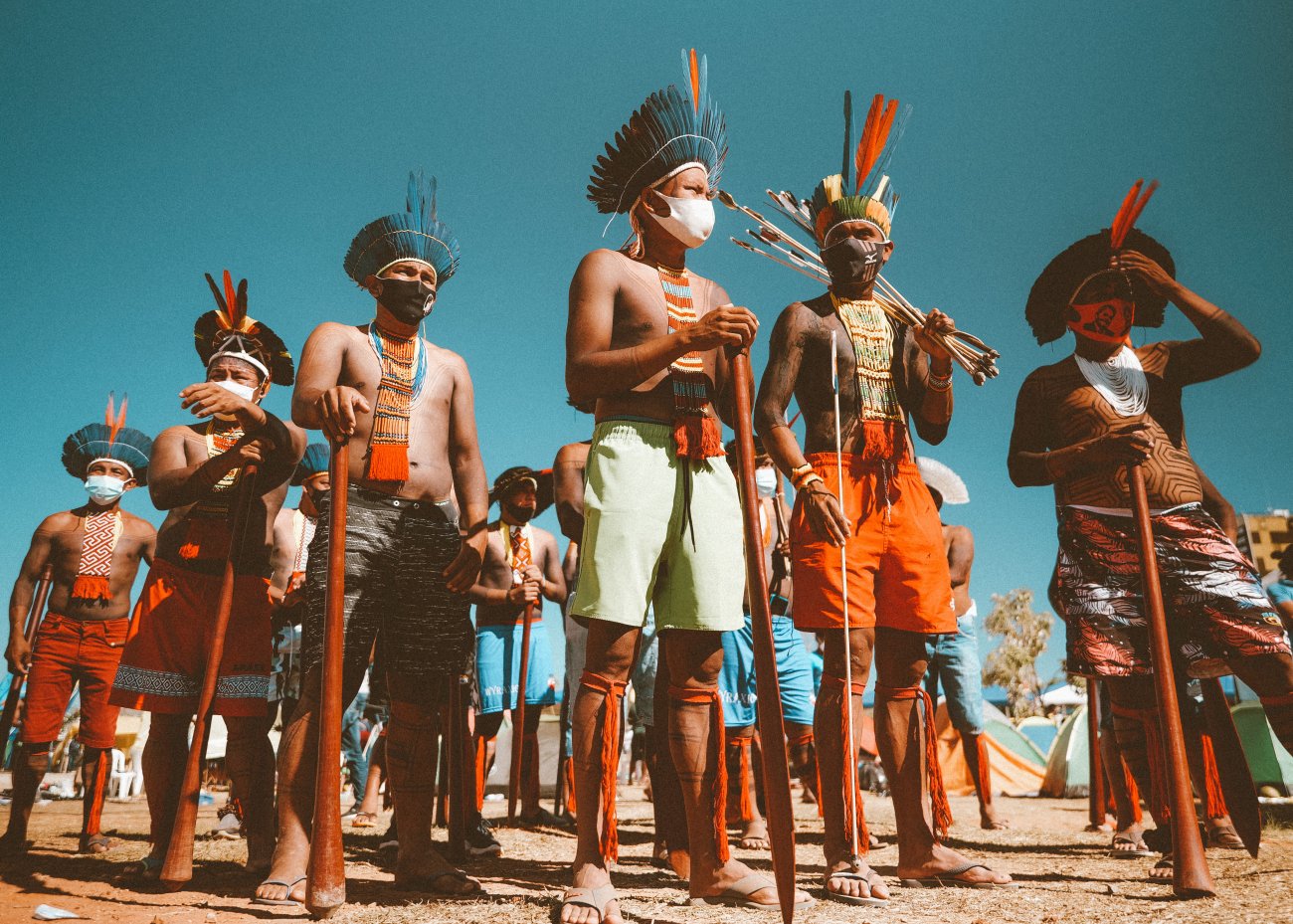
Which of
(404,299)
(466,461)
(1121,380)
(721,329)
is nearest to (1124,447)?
(1121,380)

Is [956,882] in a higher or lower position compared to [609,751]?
lower

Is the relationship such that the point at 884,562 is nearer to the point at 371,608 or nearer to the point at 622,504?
the point at 622,504

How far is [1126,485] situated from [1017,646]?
48.5 m

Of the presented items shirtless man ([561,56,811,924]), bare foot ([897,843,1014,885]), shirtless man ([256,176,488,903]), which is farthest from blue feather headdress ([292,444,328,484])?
bare foot ([897,843,1014,885])

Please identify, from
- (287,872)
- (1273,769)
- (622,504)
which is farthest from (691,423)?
(1273,769)

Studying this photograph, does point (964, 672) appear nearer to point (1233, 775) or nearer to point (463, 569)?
point (1233, 775)

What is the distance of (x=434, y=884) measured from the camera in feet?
11.5

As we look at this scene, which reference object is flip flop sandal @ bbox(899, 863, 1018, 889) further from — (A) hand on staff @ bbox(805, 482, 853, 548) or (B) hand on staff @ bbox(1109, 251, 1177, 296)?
(B) hand on staff @ bbox(1109, 251, 1177, 296)

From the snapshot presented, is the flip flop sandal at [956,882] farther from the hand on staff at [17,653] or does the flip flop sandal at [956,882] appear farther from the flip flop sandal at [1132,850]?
the hand on staff at [17,653]

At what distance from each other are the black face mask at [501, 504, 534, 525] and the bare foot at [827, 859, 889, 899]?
4.82m

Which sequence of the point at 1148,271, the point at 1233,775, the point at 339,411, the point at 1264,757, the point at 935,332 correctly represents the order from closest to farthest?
the point at 339,411 → the point at 935,332 → the point at 1233,775 → the point at 1148,271 → the point at 1264,757

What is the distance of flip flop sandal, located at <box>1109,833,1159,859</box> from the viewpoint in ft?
16.5

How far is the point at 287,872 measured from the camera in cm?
317

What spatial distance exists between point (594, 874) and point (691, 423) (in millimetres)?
1577
